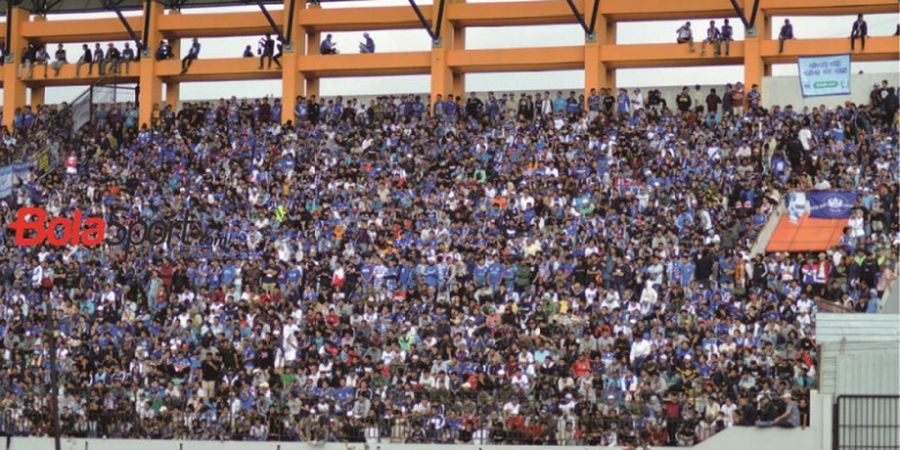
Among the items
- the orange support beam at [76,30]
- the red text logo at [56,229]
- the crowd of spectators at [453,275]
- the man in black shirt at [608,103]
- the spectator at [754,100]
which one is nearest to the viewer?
the crowd of spectators at [453,275]

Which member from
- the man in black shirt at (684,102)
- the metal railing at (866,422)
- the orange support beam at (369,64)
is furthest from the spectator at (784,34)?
the metal railing at (866,422)

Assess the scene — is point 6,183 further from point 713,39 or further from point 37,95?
point 713,39

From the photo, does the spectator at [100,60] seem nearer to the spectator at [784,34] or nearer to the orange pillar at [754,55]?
the orange pillar at [754,55]

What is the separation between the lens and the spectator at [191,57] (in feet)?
204

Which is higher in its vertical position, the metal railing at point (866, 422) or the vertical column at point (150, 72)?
the vertical column at point (150, 72)

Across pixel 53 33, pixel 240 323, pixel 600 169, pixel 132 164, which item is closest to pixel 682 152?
pixel 600 169

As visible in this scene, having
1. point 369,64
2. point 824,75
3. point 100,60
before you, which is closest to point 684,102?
point 824,75

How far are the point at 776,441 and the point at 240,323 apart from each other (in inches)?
592

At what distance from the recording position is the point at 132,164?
56.9 m

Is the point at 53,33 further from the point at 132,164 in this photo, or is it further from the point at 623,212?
the point at 623,212

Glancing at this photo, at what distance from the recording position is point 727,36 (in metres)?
56.7

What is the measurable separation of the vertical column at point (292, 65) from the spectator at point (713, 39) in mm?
13549

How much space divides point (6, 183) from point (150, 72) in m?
7.32

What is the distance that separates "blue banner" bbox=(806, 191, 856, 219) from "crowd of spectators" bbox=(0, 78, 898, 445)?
729 mm
